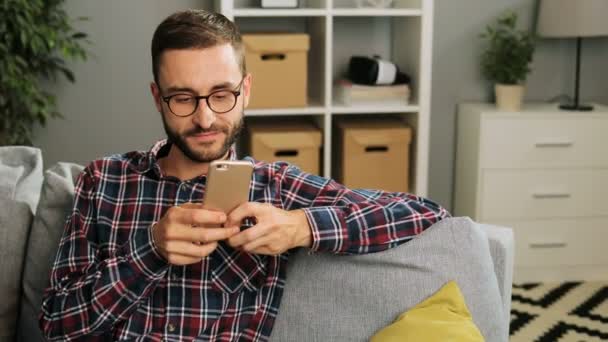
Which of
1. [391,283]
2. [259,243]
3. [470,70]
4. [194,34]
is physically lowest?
[391,283]

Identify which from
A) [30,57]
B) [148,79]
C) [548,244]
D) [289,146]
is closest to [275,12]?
[289,146]

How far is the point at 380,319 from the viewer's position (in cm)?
133

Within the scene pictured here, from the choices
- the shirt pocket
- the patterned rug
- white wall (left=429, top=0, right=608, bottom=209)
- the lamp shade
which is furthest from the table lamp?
the shirt pocket

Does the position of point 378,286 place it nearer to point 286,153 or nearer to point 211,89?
point 211,89

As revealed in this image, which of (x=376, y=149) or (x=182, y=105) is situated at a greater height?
(x=182, y=105)

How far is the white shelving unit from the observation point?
2969mm

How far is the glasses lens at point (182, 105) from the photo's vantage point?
1.31 m

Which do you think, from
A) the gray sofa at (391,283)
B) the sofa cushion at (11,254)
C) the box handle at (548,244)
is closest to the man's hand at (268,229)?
the gray sofa at (391,283)

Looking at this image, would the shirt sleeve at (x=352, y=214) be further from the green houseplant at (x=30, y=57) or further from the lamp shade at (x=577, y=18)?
the lamp shade at (x=577, y=18)

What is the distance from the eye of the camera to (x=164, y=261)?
1248mm

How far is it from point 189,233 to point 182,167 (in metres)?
0.27

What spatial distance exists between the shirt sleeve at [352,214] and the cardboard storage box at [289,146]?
1527mm

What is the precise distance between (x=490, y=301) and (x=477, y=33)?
2191mm

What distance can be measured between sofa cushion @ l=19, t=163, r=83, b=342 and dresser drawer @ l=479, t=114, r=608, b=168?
6.36ft
